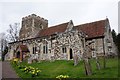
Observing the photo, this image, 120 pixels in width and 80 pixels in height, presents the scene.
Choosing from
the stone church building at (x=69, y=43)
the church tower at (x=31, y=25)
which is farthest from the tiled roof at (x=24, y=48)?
the church tower at (x=31, y=25)

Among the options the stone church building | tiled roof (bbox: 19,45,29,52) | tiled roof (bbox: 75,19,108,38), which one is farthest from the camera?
tiled roof (bbox: 19,45,29,52)

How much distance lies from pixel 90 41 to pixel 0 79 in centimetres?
2625

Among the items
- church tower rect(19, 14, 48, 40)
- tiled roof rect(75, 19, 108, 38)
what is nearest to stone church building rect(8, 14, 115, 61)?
tiled roof rect(75, 19, 108, 38)

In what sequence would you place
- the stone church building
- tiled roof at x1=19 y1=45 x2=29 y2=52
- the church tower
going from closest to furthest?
1. the stone church building
2. tiled roof at x1=19 y1=45 x2=29 y2=52
3. the church tower

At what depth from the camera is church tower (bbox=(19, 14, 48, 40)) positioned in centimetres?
6038

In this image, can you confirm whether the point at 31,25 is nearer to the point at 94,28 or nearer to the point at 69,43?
the point at 69,43

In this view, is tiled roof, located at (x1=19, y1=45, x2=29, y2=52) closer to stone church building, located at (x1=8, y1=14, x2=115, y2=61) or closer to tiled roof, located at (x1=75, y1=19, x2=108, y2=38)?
stone church building, located at (x1=8, y1=14, x2=115, y2=61)

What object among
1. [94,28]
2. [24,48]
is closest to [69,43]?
[94,28]

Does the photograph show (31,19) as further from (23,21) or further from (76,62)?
(76,62)

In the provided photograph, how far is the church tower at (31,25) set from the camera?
198 feet

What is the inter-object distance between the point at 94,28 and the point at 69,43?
7644 mm

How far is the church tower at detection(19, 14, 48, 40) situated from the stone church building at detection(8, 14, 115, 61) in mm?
6328

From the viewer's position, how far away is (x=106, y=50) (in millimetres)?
44594

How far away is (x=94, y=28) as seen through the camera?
48.0m
